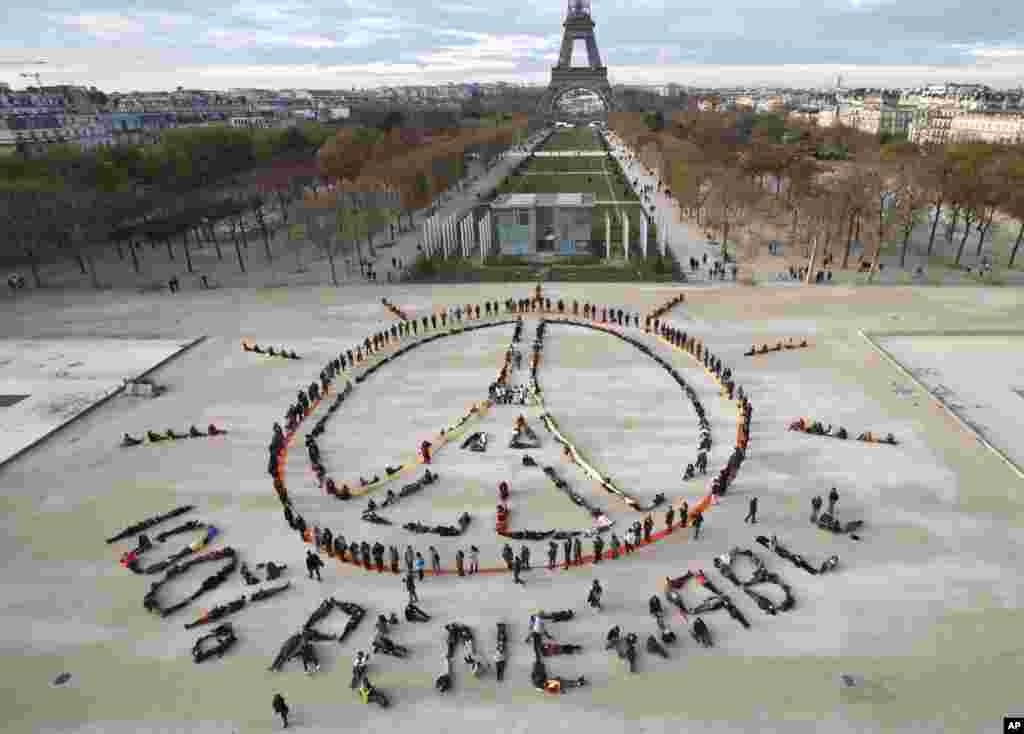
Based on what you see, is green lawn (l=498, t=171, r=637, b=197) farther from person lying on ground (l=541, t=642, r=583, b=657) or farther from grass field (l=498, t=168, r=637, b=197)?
person lying on ground (l=541, t=642, r=583, b=657)

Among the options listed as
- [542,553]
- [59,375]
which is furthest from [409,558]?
[59,375]

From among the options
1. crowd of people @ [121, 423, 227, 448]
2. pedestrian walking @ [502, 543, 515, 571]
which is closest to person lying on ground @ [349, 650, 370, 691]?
pedestrian walking @ [502, 543, 515, 571]

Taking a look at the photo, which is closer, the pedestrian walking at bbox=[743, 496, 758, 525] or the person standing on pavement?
the pedestrian walking at bbox=[743, 496, 758, 525]

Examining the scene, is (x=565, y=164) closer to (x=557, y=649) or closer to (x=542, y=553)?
(x=542, y=553)

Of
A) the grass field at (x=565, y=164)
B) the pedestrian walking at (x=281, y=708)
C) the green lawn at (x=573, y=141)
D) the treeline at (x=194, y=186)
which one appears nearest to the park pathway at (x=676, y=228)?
the grass field at (x=565, y=164)

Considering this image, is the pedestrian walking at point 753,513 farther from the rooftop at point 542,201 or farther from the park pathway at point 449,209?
the rooftop at point 542,201

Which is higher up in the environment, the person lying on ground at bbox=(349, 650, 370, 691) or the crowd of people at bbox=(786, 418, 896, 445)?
the crowd of people at bbox=(786, 418, 896, 445)

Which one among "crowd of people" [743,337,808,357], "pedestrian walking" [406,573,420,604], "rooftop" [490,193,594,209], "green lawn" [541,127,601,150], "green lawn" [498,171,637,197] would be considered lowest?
"pedestrian walking" [406,573,420,604]

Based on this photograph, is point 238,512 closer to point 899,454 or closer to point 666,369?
point 666,369
